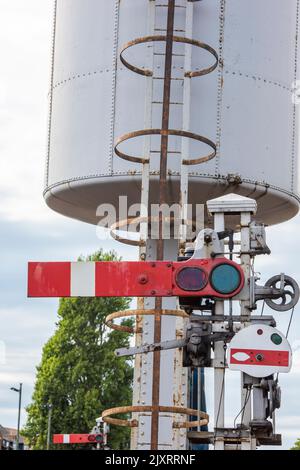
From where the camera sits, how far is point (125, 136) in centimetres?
1398

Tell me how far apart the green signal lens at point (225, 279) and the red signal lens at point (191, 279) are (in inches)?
3.1

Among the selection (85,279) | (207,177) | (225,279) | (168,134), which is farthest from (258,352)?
(207,177)

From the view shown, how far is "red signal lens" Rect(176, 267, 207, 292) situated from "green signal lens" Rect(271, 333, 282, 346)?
0.65 m

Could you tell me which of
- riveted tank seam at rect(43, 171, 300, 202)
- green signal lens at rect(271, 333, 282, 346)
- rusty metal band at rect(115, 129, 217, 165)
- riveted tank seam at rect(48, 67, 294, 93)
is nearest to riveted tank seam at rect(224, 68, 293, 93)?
riveted tank seam at rect(48, 67, 294, 93)

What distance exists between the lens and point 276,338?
8.02m

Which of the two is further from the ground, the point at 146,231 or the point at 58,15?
the point at 58,15

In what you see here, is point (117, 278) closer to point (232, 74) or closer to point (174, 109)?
point (174, 109)

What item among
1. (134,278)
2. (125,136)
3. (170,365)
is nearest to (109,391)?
(170,365)

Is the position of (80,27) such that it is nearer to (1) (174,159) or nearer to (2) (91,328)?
(1) (174,159)

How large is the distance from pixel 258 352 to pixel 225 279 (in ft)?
1.98

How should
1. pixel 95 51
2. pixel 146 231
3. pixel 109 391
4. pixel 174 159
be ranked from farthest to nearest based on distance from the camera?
pixel 109 391
pixel 95 51
pixel 174 159
pixel 146 231

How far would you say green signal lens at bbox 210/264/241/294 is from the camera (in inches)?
316

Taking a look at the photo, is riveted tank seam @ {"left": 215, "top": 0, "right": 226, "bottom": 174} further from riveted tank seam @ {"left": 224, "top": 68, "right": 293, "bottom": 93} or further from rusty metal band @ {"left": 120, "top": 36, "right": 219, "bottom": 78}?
rusty metal band @ {"left": 120, "top": 36, "right": 219, "bottom": 78}

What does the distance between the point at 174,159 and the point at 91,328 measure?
2778 centimetres
